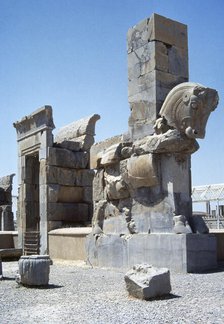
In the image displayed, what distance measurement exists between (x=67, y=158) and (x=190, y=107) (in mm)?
5865

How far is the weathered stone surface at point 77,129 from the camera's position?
12.8 meters

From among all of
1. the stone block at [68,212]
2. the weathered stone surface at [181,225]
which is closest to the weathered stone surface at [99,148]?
the weathered stone surface at [181,225]

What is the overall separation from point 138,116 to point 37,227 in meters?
6.62

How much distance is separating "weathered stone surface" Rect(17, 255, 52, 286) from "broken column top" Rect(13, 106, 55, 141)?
6193 millimetres

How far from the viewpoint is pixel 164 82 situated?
8211 mm

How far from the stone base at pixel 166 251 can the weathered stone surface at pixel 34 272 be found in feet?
6.49

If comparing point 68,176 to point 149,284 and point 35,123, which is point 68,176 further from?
point 149,284

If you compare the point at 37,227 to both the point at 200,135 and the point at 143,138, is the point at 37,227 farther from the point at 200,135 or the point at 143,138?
the point at 200,135

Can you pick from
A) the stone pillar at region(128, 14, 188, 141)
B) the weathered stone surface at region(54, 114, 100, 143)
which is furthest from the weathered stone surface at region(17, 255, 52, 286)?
the weathered stone surface at region(54, 114, 100, 143)

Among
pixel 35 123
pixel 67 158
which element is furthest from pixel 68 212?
pixel 35 123

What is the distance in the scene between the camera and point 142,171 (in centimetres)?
803

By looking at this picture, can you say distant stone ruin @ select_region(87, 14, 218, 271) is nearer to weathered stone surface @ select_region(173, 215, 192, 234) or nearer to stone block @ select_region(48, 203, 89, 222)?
weathered stone surface @ select_region(173, 215, 192, 234)

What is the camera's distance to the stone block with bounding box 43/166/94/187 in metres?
12.3

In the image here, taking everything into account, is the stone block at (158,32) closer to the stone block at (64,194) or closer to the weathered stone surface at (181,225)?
the weathered stone surface at (181,225)
